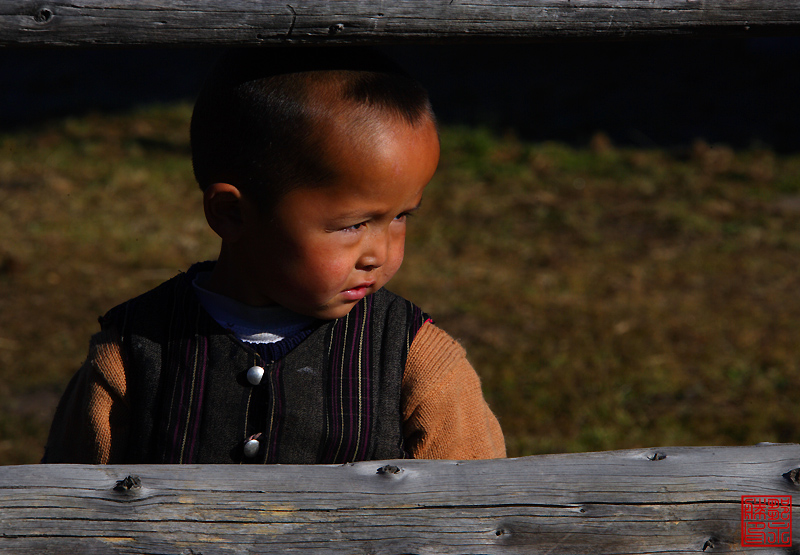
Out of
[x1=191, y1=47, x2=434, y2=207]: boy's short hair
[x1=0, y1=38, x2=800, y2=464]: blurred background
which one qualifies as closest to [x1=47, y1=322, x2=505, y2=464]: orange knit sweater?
[x1=191, y1=47, x2=434, y2=207]: boy's short hair

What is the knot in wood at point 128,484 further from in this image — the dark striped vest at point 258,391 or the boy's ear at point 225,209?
the boy's ear at point 225,209

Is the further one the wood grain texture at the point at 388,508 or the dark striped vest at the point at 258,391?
the dark striped vest at the point at 258,391

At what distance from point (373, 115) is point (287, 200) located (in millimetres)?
231

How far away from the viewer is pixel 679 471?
144 centimetres

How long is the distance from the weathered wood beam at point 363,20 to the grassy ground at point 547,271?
2.41 metres

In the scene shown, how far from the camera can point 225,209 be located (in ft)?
5.49

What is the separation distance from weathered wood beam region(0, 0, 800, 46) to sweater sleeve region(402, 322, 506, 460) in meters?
0.72

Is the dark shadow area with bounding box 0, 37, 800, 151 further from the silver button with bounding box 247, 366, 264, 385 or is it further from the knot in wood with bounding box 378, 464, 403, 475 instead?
the knot in wood with bounding box 378, 464, 403, 475

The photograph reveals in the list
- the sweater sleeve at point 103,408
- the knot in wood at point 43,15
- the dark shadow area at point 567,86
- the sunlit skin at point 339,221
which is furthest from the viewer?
the dark shadow area at point 567,86

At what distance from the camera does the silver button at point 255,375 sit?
5.79 feet

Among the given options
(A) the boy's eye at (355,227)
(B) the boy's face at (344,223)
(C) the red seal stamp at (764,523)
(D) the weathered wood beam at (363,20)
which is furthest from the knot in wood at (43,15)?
(C) the red seal stamp at (764,523)

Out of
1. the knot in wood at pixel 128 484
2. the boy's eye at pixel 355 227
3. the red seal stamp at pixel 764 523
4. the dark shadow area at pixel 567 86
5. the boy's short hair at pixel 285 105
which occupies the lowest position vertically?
the red seal stamp at pixel 764 523

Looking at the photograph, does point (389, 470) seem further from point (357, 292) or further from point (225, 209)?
point (225, 209)

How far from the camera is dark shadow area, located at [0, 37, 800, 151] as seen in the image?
7441 millimetres
